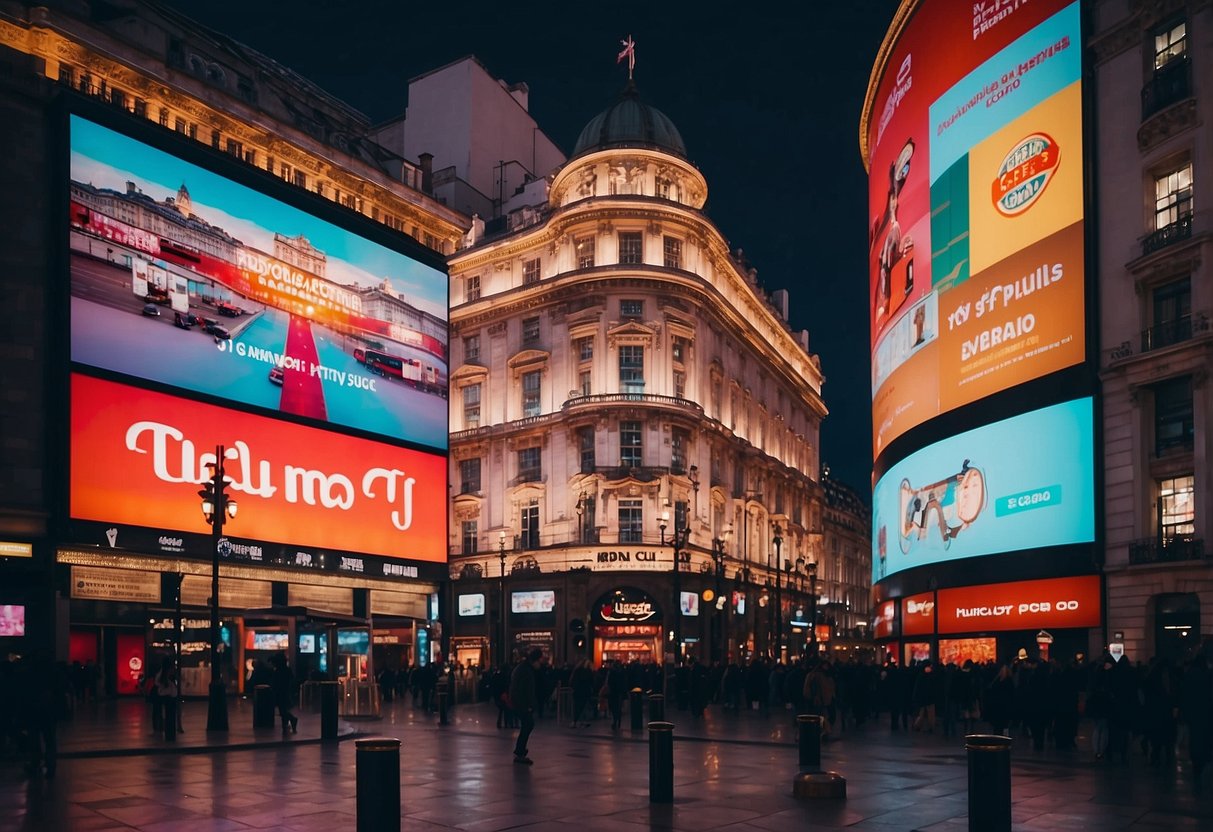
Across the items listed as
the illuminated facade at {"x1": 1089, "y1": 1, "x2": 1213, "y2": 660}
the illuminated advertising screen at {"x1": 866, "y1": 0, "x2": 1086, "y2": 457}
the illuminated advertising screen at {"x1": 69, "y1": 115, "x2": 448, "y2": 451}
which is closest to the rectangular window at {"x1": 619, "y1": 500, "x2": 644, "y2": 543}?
the illuminated advertising screen at {"x1": 866, "y1": 0, "x2": 1086, "y2": 457}

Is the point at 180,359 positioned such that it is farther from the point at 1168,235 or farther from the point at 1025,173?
the point at 1168,235

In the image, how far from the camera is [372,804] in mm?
9555

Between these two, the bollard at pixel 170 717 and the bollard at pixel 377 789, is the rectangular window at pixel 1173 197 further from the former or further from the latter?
the bollard at pixel 377 789

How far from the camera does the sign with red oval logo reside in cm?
4206

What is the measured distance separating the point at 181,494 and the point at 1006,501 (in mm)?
28838

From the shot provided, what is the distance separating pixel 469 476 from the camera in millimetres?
70562

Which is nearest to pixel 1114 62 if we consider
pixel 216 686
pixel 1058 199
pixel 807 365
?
pixel 1058 199

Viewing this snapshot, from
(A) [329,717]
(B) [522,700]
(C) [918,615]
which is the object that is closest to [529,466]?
(C) [918,615]

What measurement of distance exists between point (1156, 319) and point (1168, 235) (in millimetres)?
2659

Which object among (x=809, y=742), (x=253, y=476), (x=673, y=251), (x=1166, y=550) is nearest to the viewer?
(x=809, y=742)

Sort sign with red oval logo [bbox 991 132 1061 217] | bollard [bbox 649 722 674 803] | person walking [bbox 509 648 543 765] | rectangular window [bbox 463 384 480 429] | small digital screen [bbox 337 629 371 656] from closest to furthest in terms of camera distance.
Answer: bollard [bbox 649 722 674 803], person walking [bbox 509 648 543 765], small digital screen [bbox 337 629 371 656], sign with red oval logo [bbox 991 132 1061 217], rectangular window [bbox 463 384 480 429]

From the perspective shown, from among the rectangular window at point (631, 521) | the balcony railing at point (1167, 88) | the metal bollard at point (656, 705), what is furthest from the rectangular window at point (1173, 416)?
the rectangular window at point (631, 521)

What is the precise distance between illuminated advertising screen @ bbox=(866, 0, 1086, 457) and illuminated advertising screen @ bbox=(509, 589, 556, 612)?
66.4 ft

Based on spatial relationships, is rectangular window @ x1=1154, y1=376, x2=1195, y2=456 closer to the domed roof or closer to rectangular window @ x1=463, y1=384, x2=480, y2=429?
the domed roof
